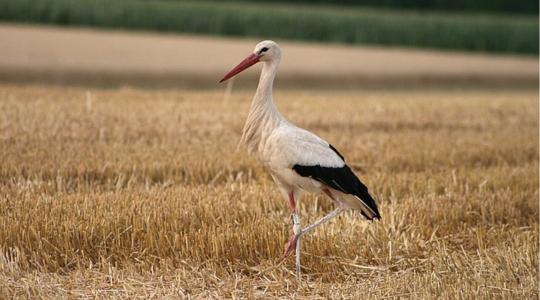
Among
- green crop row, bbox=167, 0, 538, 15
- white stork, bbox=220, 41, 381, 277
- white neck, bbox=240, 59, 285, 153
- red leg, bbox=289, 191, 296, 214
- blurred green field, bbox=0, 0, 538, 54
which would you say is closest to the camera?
white stork, bbox=220, 41, 381, 277

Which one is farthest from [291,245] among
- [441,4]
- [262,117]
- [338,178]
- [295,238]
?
[441,4]

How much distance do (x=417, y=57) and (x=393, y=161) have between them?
23.5 metres

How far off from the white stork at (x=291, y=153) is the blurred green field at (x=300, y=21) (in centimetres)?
2790

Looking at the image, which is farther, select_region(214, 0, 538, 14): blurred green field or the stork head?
select_region(214, 0, 538, 14): blurred green field

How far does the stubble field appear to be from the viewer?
6629mm

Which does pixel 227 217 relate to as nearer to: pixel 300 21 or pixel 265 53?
pixel 265 53

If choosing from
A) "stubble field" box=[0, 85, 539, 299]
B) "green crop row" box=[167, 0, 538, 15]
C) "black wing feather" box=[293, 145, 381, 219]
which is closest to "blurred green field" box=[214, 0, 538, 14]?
"green crop row" box=[167, 0, 538, 15]

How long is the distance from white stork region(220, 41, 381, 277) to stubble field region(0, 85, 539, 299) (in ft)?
1.61

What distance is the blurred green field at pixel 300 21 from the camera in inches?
1332

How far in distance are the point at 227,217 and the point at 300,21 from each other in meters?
28.9

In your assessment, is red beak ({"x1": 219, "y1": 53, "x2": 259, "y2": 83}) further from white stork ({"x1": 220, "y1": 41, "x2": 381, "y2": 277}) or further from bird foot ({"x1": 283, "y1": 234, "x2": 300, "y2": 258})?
bird foot ({"x1": 283, "y1": 234, "x2": 300, "y2": 258})

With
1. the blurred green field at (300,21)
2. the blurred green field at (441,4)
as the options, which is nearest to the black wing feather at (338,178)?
the blurred green field at (300,21)

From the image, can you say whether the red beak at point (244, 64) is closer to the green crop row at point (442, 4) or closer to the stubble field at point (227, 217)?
the stubble field at point (227, 217)

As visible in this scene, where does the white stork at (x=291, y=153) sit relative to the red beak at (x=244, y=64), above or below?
below
